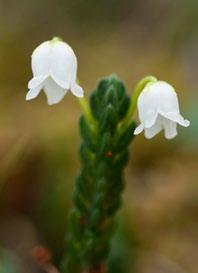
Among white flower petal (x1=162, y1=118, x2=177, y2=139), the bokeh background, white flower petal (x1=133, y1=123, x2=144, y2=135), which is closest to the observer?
white flower petal (x1=133, y1=123, x2=144, y2=135)

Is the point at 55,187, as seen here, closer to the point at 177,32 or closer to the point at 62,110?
the point at 62,110

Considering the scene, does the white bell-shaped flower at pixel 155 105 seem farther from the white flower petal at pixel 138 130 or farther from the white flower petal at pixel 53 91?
the white flower petal at pixel 53 91

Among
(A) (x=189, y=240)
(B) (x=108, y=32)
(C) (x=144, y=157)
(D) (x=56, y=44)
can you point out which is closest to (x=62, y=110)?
(C) (x=144, y=157)

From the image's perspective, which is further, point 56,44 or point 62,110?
point 62,110

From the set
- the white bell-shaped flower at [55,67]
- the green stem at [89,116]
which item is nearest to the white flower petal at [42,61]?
the white bell-shaped flower at [55,67]

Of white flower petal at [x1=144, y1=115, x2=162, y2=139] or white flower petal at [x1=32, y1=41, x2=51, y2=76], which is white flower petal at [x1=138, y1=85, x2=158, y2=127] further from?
white flower petal at [x1=32, y1=41, x2=51, y2=76]

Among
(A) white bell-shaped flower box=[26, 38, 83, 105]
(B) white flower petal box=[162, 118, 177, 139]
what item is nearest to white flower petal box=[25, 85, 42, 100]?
(A) white bell-shaped flower box=[26, 38, 83, 105]

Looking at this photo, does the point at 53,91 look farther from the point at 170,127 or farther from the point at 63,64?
the point at 170,127
